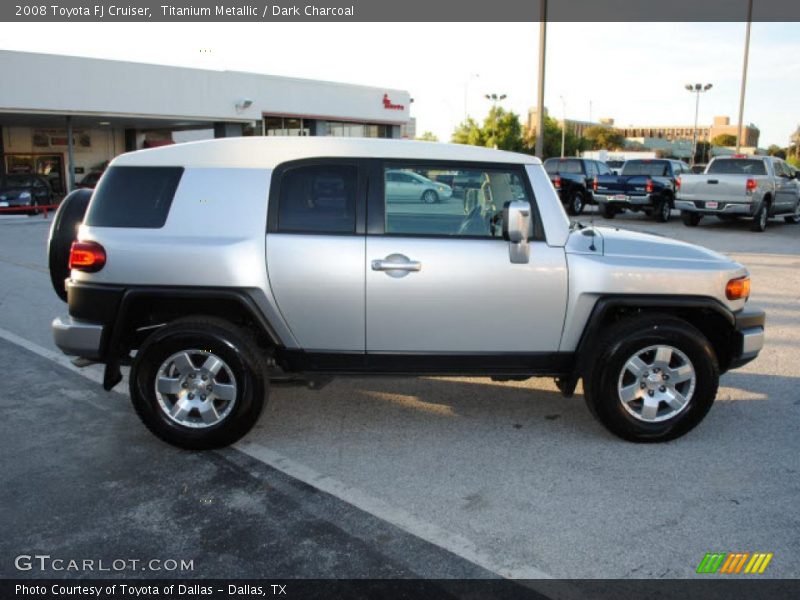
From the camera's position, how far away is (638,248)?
15.8ft

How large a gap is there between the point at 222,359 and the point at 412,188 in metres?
1.63

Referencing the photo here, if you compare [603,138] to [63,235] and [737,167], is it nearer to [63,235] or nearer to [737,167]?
[737,167]

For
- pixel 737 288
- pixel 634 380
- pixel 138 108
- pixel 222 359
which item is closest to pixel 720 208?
pixel 737 288

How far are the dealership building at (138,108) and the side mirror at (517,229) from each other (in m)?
29.2

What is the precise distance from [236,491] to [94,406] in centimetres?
201

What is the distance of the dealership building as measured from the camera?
96.0 ft

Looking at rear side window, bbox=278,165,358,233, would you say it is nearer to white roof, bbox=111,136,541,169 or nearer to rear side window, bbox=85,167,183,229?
white roof, bbox=111,136,541,169

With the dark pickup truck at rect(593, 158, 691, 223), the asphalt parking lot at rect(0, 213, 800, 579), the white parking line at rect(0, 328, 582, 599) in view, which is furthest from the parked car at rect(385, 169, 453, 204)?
the dark pickup truck at rect(593, 158, 691, 223)

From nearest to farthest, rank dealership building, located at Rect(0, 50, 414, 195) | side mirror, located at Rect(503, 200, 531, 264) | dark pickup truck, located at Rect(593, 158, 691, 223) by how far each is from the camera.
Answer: side mirror, located at Rect(503, 200, 531, 264), dark pickup truck, located at Rect(593, 158, 691, 223), dealership building, located at Rect(0, 50, 414, 195)

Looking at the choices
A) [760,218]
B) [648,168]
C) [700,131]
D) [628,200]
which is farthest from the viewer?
[700,131]

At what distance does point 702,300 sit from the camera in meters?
4.68

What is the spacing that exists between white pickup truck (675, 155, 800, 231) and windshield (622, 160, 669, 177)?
290 centimetres

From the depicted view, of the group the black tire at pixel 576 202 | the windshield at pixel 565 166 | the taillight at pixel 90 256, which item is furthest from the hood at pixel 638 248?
the windshield at pixel 565 166

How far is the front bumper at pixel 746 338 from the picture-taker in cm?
480
